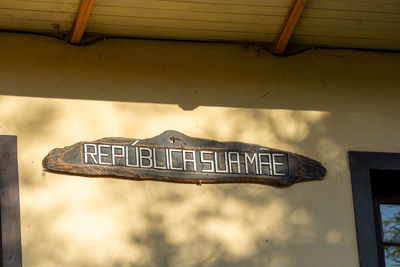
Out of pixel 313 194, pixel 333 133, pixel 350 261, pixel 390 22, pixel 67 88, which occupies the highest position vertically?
pixel 390 22

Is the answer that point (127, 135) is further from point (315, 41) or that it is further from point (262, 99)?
point (315, 41)

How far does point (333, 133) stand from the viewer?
17.6ft

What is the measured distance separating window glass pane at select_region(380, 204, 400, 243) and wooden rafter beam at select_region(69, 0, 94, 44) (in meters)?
2.37

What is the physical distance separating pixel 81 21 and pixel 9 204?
1241 millimetres

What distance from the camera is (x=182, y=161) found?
5.04m

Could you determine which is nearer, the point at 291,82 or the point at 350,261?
the point at 350,261

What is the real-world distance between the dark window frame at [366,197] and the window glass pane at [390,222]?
8 centimetres

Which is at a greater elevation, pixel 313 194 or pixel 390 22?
pixel 390 22

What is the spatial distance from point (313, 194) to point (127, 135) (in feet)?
4.24

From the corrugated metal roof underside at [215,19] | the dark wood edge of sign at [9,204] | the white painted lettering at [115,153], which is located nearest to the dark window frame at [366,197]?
the corrugated metal roof underside at [215,19]

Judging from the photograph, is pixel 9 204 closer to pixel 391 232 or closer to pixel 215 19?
pixel 215 19

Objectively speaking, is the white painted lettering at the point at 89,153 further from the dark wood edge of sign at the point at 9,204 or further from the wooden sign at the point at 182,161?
the dark wood edge of sign at the point at 9,204

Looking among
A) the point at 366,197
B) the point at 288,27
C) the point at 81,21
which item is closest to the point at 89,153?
the point at 81,21

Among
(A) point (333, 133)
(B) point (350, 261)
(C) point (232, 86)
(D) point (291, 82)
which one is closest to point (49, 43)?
(C) point (232, 86)
